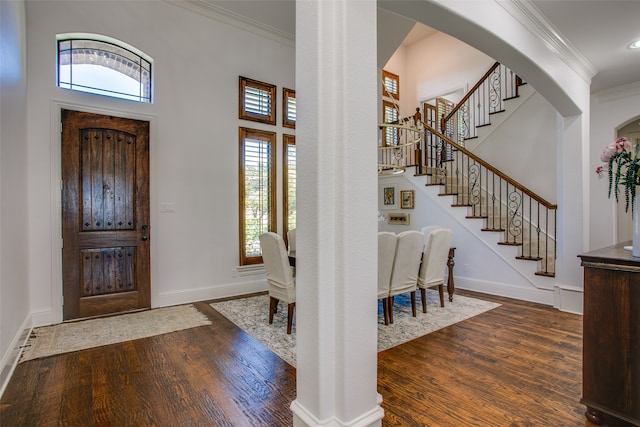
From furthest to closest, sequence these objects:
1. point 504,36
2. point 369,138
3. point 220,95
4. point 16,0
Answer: point 220,95, point 16,0, point 504,36, point 369,138

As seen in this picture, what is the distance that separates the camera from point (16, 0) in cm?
307

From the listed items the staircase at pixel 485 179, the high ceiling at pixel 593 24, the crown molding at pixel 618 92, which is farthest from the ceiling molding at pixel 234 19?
the crown molding at pixel 618 92

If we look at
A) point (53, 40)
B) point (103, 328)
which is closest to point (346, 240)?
point (103, 328)

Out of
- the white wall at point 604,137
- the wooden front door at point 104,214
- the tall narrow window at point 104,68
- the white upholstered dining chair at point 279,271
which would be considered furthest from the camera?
the white wall at point 604,137

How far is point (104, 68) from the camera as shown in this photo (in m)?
4.00

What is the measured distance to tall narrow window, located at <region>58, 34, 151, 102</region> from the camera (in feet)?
12.3

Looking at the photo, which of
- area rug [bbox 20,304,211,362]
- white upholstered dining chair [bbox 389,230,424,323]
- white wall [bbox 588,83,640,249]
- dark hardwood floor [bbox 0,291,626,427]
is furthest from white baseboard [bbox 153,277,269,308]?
white wall [bbox 588,83,640,249]

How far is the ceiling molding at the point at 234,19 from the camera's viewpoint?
A: 173 inches

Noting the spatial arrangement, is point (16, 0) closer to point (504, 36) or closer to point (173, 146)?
point (173, 146)

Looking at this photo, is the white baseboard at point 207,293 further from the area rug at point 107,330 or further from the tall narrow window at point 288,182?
the tall narrow window at point 288,182

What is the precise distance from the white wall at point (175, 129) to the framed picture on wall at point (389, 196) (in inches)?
97.8

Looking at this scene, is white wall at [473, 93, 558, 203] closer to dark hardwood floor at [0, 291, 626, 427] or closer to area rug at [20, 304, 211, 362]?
dark hardwood floor at [0, 291, 626, 427]

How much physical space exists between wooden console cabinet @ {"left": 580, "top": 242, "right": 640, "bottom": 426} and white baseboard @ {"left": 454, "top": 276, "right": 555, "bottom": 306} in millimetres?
2749

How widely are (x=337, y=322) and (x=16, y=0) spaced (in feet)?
14.1
